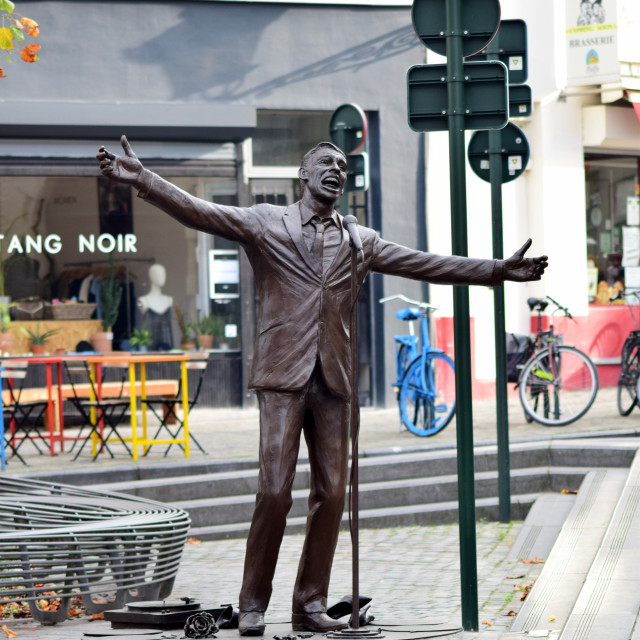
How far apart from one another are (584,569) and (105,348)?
8.67 meters

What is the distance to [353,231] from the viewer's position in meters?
5.89

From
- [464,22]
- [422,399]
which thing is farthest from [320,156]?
[422,399]

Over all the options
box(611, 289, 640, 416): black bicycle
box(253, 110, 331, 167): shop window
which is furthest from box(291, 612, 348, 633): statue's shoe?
box(253, 110, 331, 167): shop window

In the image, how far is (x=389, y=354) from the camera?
1589 centimetres

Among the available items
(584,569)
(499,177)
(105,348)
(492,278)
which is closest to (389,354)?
(105,348)

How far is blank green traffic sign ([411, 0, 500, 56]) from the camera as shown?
6762 mm

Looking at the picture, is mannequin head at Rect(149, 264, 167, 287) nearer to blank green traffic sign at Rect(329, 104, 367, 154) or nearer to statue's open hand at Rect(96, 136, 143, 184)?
blank green traffic sign at Rect(329, 104, 367, 154)

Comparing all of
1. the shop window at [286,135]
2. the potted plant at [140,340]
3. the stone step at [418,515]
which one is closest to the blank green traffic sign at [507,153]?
the stone step at [418,515]

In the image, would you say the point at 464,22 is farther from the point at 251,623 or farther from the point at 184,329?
the point at 184,329

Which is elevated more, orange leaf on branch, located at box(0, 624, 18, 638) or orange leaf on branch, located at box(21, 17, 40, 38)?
orange leaf on branch, located at box(21, 17, 40, 38)

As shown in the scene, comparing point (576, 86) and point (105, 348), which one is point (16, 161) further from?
point (576, 86)

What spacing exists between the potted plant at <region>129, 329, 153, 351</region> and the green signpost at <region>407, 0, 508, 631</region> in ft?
29.2

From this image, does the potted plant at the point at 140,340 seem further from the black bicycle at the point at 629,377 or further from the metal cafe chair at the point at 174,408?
the black bicycle at the point at 629,377

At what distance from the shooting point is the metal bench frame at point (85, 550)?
276 inches
